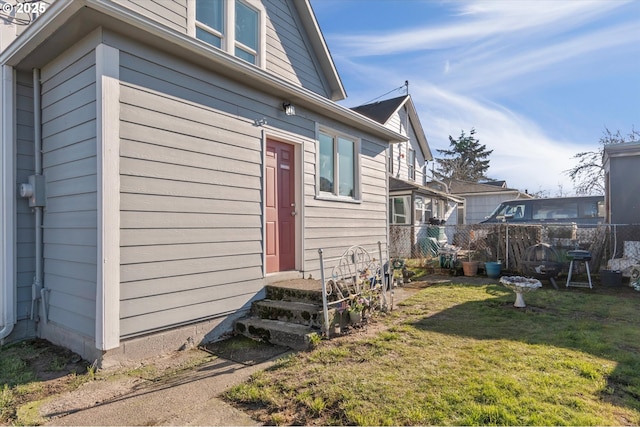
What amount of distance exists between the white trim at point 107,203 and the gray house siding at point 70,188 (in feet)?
0.60

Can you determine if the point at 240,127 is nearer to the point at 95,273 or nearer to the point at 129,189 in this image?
the point at 129,189

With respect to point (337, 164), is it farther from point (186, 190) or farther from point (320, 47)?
point (186, 190)

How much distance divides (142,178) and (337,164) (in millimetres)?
3749

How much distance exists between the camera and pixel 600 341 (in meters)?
3.99

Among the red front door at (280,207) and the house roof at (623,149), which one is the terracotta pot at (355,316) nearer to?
the red front door at (280,207)

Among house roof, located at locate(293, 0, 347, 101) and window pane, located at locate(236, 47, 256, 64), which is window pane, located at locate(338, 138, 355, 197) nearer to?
house roof, located at locate(293, 0, 347, 101)

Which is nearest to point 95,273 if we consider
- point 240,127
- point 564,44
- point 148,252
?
point 148,252

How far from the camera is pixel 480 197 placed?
22094 mm

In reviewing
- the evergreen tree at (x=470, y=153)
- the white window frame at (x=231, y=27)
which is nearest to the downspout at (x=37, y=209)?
the white window frame at (x=231, y=27)

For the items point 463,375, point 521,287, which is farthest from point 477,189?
point 463,375

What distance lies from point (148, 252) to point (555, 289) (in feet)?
25.4

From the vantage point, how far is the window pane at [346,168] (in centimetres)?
685

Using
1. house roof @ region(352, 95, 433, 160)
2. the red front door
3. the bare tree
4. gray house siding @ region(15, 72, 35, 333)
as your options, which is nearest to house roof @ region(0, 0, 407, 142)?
gray house siding @ region(15, 72, 35, 333)

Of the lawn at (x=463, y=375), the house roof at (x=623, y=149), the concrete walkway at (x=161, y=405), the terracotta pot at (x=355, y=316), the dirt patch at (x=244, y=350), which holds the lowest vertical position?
the dirt patch at (x=244, y=350)
